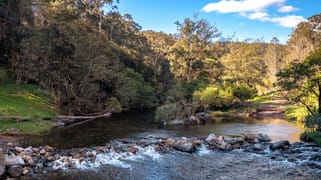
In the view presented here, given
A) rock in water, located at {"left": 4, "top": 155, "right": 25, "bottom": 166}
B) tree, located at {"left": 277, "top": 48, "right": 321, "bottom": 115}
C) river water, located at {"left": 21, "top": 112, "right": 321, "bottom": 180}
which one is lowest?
river water, located at {"left": 21, "top": 112, "right": 321, "bottom": 180}

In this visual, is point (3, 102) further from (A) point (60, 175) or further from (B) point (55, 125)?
(A) point (60, 175)

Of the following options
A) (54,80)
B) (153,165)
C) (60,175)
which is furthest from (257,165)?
(54,80)

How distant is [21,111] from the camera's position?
30.5 metres

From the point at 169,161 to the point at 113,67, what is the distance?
101ft

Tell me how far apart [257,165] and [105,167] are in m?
8.93

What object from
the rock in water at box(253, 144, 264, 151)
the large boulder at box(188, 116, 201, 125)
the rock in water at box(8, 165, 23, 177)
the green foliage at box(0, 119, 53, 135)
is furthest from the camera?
the large boulder at box(188, 116, 201, 125)

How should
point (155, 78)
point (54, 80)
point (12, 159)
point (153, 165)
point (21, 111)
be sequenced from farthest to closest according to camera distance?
point (155, 78) < point (54, 80) < point (21, 111) < point (153, 165) < point (12, 159)

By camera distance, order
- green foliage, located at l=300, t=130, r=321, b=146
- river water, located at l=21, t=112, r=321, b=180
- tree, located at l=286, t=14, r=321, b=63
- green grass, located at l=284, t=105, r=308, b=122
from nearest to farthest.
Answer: river water, located at l=21, t=112, r=321, b=180, green foliage, located at l=300, t=130, r=321, b=146, green grass, located at l=284, t=105, r=308, b=122, tree, located at l=286, t=14, r=321, b=63

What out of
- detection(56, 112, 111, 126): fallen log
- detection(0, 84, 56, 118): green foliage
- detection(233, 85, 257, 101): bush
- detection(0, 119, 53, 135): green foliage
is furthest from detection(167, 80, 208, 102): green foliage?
detection(0, 119, 53, 135): green foliage

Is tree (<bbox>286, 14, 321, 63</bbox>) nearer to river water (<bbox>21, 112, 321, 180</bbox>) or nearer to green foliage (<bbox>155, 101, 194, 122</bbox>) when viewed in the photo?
green foliage (<bbox>155, 101, 194, 122</bbox>)

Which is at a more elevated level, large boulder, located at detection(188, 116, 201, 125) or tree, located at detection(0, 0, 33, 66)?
tree, located at detection(0, 0, 33, 66)

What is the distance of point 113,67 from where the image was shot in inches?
1870

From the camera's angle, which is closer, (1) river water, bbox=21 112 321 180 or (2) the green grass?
(1) river water, bbox=21 112 321 180

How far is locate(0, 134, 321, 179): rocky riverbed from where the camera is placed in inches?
632
